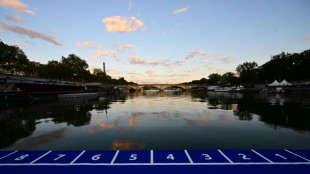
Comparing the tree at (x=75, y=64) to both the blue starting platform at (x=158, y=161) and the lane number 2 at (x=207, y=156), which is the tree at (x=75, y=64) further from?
the lane number 2 at (x=207, y=156)

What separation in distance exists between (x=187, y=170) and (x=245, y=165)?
2.21m

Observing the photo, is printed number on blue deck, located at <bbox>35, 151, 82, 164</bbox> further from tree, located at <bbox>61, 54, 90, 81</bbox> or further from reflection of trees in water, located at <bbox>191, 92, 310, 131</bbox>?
tree, located at <bbox>61, 54, 90, 81</bbox>

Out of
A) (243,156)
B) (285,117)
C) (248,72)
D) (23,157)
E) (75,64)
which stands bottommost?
(23,157)

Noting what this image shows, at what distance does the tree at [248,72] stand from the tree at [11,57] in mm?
117617

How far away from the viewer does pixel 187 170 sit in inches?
199

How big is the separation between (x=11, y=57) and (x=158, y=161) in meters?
68.9

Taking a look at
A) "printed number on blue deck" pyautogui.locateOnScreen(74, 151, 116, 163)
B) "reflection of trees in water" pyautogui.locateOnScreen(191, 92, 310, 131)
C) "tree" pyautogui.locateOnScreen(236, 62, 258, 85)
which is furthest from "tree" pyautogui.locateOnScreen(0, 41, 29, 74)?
"tree" pyautogui.locateOnScreen(236, 62, 258, 85)

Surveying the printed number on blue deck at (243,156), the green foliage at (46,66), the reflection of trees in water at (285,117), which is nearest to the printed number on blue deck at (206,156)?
the printed number on blue deck at (243,156)

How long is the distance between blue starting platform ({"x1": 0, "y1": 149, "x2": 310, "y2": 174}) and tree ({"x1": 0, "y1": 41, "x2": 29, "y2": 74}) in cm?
6147

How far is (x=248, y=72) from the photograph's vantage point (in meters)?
97.1

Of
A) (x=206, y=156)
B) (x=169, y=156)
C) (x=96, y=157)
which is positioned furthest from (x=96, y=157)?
(x=206, y=156)

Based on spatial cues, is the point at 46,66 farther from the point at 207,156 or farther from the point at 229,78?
the point at 229,78

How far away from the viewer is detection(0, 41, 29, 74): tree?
48.0 meters

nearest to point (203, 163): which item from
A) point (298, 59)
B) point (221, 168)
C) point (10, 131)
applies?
point (221, 168)
